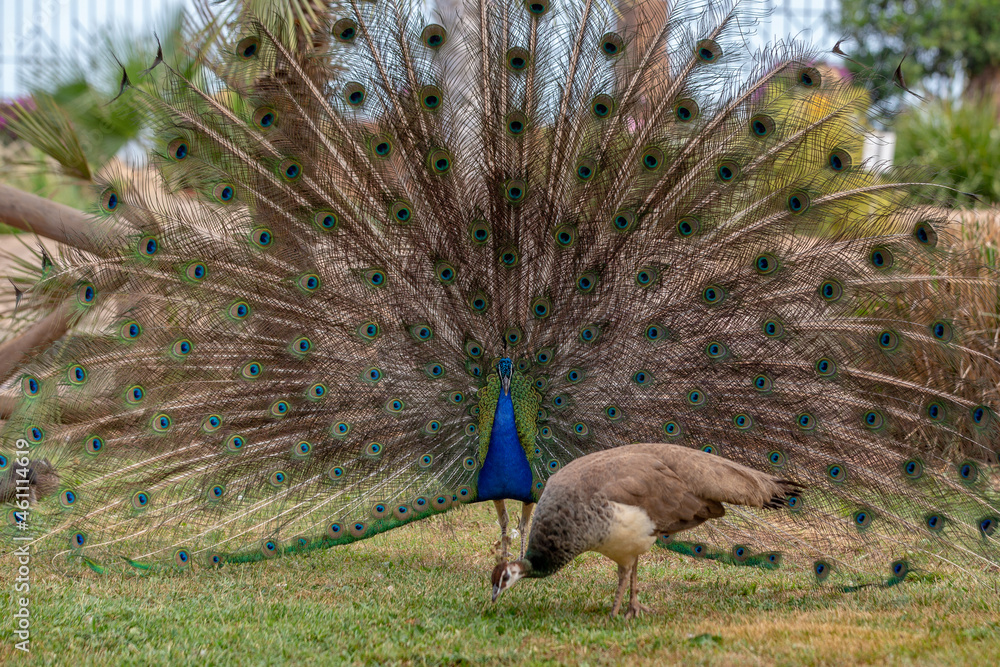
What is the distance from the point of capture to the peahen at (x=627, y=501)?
4309 millimetres

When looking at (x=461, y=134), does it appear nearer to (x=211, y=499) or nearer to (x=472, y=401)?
(x=472, y=401)

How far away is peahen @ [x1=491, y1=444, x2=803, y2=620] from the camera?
4309 millimetres

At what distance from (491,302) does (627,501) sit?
162 centimetres

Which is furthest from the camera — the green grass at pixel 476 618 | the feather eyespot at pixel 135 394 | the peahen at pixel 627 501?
the feather eyespot at pixel 135 394

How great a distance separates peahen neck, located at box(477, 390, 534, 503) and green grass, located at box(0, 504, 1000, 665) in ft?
1.98

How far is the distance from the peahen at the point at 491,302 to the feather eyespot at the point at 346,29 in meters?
0.05

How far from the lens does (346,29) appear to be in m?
5.03

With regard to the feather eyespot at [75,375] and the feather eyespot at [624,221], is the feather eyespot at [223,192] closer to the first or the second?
the feather eyespot at [75,375]

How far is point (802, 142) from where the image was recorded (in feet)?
16.4

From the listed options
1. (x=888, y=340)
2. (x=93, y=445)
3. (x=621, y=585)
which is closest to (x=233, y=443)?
(x=93, y=445)

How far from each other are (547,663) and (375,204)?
2.74 meters

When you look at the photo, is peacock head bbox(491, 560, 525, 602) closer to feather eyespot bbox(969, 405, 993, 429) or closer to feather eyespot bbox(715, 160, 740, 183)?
feather eyespot bbox(715, 160, 740, 183)

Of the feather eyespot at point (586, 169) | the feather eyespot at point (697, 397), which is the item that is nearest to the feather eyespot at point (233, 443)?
the feather eyespot at point (586, 169)

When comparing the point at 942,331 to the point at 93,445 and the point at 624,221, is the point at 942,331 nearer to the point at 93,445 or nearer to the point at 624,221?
the point at 624,221
